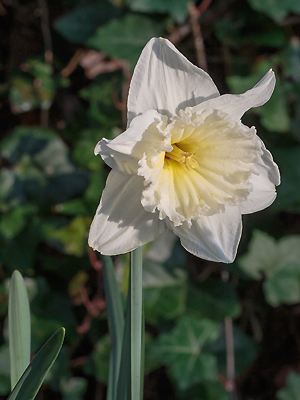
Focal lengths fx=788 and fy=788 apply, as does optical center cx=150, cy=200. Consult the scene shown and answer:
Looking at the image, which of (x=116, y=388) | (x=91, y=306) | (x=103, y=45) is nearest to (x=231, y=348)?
(x=91, y=306)

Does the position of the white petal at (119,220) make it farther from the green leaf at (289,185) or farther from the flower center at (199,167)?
the green leaf at (289,185)

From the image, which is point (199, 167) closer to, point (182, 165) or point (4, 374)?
point (182, 165)

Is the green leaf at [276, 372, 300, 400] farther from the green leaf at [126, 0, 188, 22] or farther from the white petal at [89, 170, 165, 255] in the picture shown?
the white petal at [89, 170, 165, 255]

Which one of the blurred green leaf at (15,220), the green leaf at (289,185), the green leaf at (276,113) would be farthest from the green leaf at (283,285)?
the blurred green leaf at (15,220)

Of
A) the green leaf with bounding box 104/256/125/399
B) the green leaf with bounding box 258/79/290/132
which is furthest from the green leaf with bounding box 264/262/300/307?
the green leaf with bounding box 104/256/125/399

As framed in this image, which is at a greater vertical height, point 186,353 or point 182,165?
point 182,165

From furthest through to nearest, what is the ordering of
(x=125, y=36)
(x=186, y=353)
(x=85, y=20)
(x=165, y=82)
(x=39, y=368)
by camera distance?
(x=85, y=20) < (x=125, y=36) < (x=186, y=353) < (x=165, y=82) < (x=39, y=368)

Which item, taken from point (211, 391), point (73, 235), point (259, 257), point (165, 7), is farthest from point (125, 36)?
point (211, 391)
